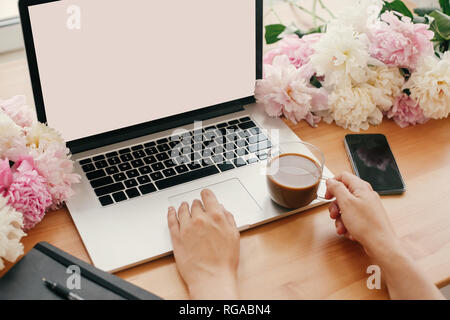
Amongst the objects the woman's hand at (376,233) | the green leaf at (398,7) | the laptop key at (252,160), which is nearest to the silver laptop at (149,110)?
the laptop key at (252,160)

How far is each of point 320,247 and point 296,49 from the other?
0.54m

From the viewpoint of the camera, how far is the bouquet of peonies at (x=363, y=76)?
1.07m

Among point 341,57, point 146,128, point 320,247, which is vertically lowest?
point 320,247

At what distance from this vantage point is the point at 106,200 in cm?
91

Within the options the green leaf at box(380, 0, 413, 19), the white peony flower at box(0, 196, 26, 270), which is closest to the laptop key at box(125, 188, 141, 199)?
the white peony flower at box(0, 196, 26, 270)

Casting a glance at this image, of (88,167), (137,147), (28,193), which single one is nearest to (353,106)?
(137,147)

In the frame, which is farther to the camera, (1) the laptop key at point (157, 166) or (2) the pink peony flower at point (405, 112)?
(2) the pink peony flower at point (405, 112)

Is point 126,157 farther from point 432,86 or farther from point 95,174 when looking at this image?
point 432,86

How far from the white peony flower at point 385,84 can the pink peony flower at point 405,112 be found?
0.05 ft

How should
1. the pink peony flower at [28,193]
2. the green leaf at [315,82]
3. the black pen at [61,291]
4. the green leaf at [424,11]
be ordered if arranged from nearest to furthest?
1. the black pen at [61,291]
2. the pink peony flower at [28,193]
3. the green leaf at [315,82]
4. the green leaf at [424,11]

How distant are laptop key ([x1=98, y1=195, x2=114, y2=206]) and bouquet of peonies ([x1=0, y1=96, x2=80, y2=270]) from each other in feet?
0.19

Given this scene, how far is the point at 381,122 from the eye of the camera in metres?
1.15

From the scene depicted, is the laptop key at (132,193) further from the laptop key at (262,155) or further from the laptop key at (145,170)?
the laptop key at (262,155)

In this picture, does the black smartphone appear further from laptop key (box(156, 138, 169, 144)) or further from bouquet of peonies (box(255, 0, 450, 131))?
laptop key (box(156, 138, 169, 144))
